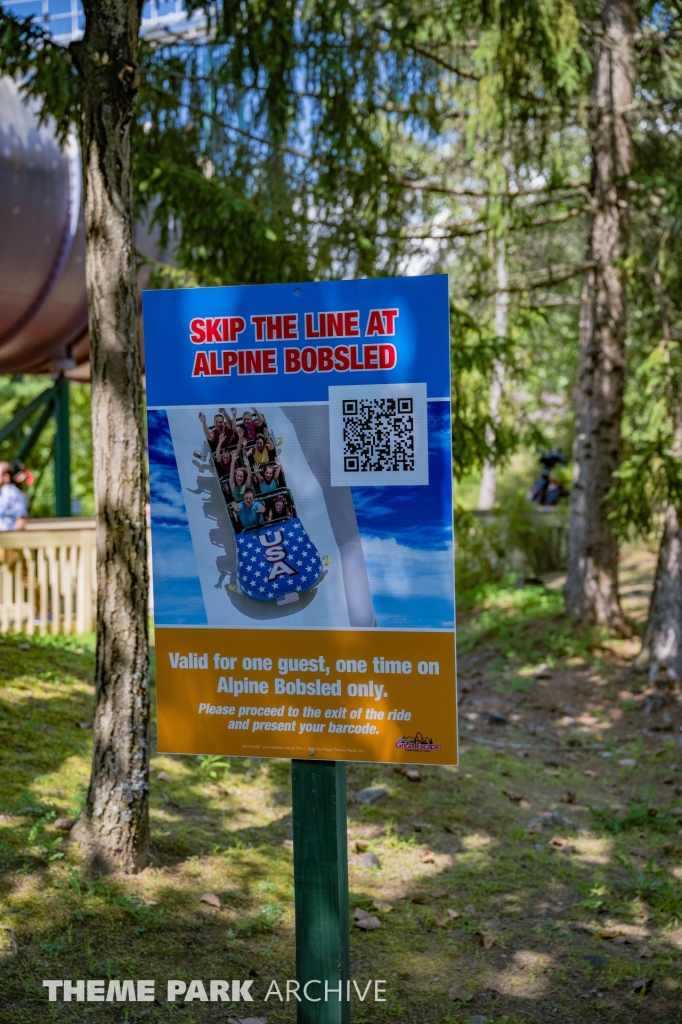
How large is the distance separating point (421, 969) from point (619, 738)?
168 inches

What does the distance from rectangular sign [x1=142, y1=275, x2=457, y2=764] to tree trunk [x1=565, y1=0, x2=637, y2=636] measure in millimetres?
6870

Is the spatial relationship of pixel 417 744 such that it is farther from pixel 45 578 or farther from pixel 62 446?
pixel 62 446

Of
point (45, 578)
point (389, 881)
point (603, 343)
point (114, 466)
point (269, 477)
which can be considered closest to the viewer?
point (269, 477)

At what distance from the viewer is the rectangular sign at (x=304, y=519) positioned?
289cm

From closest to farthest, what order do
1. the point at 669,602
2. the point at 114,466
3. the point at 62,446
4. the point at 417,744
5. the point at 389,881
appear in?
the point at 417,744 < the point at 114,466 < the point at 389,881 < the point at 669,602 < the point at 62,446

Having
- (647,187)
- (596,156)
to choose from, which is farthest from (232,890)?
(596,156)

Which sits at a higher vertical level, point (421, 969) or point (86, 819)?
point (86, 819)

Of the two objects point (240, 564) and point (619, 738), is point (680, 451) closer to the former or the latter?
point (619, 738)

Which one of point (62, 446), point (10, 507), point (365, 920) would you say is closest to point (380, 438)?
point (365, 920)

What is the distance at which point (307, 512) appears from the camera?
2.99 m

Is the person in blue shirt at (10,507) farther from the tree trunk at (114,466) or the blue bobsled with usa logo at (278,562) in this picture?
the blue bobsled with usa logo at (278,562)

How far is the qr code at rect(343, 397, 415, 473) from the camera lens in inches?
115

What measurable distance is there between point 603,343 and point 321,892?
751cm

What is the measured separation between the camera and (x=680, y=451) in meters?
8.45
